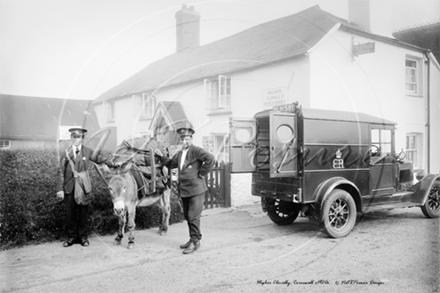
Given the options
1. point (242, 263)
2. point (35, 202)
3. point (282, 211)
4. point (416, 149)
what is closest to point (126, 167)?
point (35, 202)

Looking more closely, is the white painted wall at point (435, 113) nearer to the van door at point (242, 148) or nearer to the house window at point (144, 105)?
the van door at point (242, 148)

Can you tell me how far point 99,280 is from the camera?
4453 mm

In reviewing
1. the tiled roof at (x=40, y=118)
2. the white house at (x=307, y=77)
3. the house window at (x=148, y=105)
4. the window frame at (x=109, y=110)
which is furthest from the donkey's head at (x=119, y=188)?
the tiled roof at (x=40, y=118)

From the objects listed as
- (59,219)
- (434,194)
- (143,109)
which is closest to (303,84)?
(434,194)

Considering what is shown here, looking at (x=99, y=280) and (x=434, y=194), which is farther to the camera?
(x=434, y=194)

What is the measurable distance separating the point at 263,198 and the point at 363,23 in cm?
889

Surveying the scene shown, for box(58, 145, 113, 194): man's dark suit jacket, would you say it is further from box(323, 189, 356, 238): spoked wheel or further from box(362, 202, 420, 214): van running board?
box(362, 202, 420, 214): van running board

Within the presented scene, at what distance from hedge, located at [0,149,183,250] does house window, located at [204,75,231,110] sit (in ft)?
25.5

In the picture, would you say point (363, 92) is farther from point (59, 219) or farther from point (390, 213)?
point (59, 219)

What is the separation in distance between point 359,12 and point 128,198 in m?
11.5

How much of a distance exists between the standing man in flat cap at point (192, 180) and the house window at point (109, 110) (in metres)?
17.2

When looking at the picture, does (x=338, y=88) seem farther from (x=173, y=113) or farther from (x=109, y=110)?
(x=109, y=110)

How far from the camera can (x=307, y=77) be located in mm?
10742

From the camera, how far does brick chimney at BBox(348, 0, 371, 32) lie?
12.8 metres
